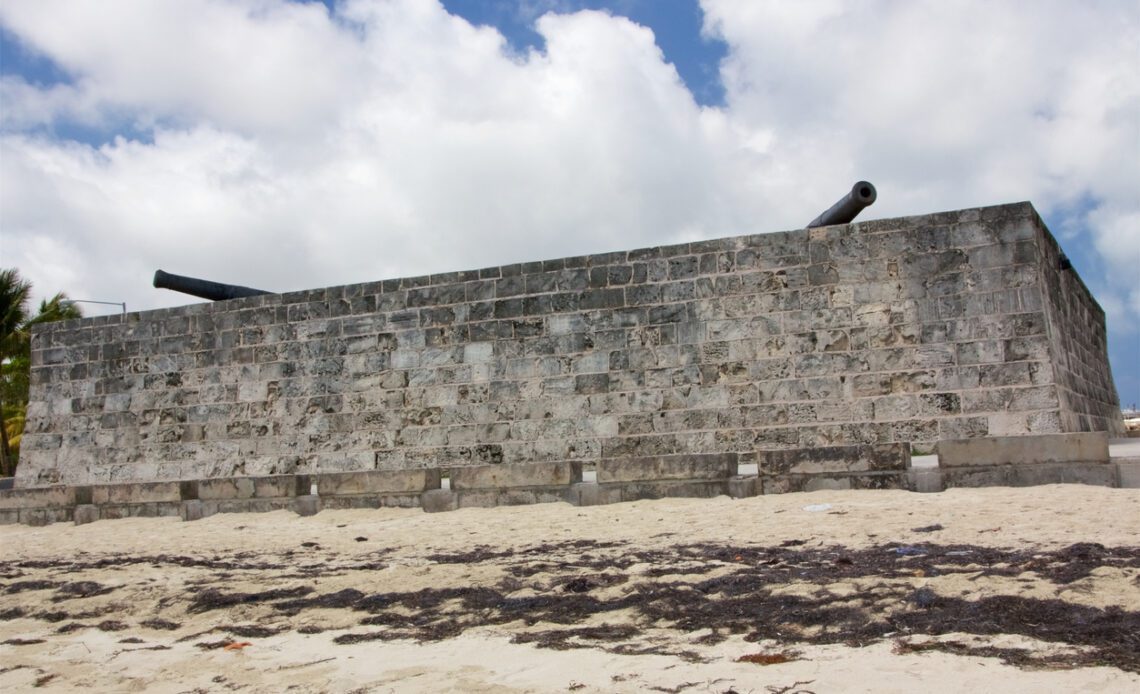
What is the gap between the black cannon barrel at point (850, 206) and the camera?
977 cm

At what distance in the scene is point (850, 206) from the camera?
990 cm

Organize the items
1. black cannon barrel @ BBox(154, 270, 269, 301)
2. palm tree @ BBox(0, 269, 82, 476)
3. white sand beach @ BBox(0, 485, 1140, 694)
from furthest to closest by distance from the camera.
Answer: palm tree @ BBox(0, 269, 82, 476)
black cannon barrel @ BBox(154, 270, 269, 301)
white sand beach @ BBox(0, 485, 1140, 694)

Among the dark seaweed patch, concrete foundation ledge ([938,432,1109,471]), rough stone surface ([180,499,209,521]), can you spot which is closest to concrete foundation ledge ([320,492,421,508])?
rough stone surface ([180,499,209,521])

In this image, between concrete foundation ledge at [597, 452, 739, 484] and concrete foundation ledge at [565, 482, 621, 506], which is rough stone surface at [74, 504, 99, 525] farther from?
concrete foundation ledge at [597, 452, 739, 484]

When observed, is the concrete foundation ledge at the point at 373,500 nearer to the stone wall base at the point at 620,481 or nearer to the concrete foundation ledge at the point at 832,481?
the stone wall base at the point at 620,481

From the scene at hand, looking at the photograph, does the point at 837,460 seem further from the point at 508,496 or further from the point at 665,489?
the point at 508,496

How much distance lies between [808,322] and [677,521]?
369cm

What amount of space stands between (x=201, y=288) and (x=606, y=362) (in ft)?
19.6

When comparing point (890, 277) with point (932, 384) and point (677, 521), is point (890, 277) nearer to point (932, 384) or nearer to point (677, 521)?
point (932, 384)

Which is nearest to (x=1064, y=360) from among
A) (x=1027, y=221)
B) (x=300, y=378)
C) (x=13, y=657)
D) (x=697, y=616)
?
(x=1027, y=221)

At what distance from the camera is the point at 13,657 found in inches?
172

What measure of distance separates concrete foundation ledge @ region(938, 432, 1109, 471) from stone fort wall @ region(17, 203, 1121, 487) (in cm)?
211

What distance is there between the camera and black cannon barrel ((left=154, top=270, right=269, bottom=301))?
12867mm

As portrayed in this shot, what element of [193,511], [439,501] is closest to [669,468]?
[439,501]
